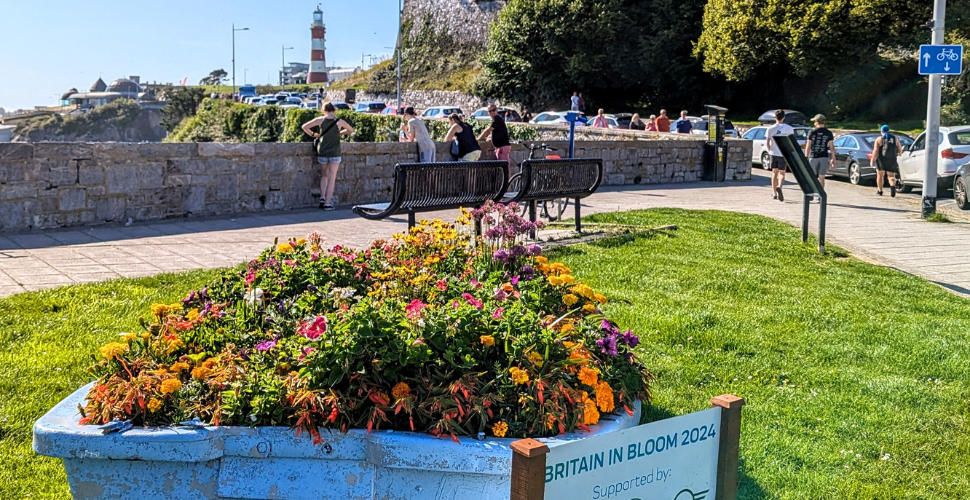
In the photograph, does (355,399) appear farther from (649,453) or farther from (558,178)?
(558,178)

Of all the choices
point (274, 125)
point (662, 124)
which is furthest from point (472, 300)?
point (274, 125)

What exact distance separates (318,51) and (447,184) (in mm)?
111748

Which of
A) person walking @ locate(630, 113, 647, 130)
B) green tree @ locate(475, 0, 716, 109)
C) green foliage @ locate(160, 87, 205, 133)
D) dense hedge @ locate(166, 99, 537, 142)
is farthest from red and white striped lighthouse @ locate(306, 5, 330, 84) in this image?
person walking @ locate(630, 113, 647, 130)

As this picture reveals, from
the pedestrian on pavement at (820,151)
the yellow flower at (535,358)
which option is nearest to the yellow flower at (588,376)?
the yellow flower at (535,358)

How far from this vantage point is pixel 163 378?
352 centimetres

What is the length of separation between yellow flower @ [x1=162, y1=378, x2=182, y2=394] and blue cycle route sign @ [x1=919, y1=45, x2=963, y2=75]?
A: 12.8 metres

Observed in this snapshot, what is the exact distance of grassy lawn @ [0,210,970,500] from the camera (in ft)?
13.1

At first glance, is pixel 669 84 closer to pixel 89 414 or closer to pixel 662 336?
pixel 662 336

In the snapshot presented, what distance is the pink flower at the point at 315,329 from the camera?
348 cm

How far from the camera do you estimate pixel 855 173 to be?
21344 mm

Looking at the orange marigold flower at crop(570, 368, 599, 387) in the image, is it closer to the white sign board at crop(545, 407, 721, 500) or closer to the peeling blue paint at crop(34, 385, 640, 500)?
the peeling blue paint at crop(34, 385, 640, 500)

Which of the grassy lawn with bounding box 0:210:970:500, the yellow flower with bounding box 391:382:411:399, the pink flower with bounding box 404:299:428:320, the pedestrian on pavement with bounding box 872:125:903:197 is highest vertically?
the pedestrian on pavement with bounding box 872:125:903:197

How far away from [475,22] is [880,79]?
122ft

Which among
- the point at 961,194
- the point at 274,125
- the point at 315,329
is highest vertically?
the point at 274,125
